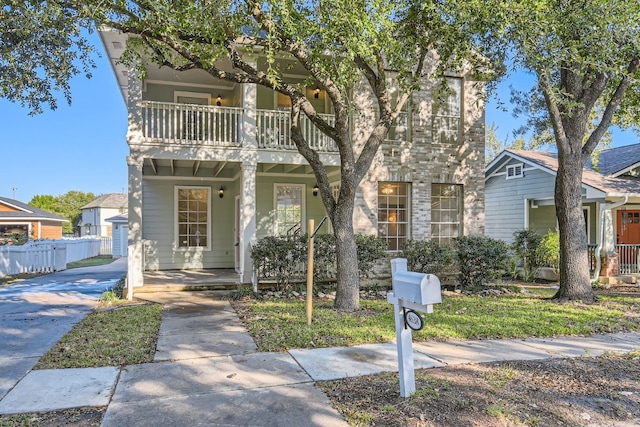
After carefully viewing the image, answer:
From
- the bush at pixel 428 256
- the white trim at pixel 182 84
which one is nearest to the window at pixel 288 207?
the white trim at pixel 182 84

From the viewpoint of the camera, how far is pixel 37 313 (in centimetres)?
782

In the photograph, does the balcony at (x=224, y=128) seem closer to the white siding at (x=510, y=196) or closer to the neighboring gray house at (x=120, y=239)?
the white siding at (x=510, y=196)

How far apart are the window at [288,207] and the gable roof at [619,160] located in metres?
10.5

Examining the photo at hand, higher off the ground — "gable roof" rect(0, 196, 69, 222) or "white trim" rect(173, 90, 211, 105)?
"white trim" rect(173, 90, 211, 105)

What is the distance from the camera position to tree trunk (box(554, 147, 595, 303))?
29.6ft

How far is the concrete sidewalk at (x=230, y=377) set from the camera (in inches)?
140

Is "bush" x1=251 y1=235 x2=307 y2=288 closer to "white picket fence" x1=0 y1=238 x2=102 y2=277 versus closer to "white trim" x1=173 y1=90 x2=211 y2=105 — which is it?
"white trim" x1=173 y1=90 x2=211 y2=105

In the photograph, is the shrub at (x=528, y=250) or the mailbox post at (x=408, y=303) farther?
the shrub at (x=528, y=250)

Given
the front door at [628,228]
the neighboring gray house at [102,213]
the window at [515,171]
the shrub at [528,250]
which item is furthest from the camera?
the neighboring gray house at [102,213]

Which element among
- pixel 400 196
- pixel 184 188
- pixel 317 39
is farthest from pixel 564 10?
pixel 184 188

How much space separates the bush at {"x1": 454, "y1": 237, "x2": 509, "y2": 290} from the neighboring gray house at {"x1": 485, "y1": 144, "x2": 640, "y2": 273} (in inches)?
166

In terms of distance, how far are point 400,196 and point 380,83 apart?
4390 millimetres

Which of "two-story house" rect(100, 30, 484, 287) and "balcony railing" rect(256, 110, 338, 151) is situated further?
"balcony railing" rect(256, 110, 338, 151)

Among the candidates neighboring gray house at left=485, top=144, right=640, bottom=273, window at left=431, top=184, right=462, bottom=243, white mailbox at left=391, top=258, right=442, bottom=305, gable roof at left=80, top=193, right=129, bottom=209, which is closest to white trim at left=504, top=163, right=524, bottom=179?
neighboring gray house at left=485, top=144, right=640, bottom=273
